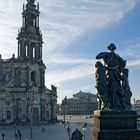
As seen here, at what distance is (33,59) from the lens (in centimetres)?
6919

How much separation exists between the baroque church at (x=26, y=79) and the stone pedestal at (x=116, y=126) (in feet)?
177

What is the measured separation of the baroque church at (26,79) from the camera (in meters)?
65.0

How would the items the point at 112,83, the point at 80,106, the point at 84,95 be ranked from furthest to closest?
the point at 84,95 < the point at 80,106 < the point at 112,83

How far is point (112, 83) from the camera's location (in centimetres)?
962

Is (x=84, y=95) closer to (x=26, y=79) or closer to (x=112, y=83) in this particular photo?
(x=26, y=79)

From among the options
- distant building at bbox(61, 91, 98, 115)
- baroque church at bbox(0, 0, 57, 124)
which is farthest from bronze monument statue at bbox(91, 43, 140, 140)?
distant building at bbox(61, 91, 98, 115)

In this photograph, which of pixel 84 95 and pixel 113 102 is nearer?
pixel 113 102

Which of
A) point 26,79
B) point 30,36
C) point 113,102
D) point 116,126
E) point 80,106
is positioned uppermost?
point 30,36

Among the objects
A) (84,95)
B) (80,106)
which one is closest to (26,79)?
(80,106)

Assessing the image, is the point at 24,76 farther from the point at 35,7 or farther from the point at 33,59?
the point at 35,7

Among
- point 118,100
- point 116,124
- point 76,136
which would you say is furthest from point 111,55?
point 76,136

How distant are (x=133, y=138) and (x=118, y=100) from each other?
3.30 feet

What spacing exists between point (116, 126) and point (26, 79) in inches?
2329

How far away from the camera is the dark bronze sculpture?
9.42 meters
